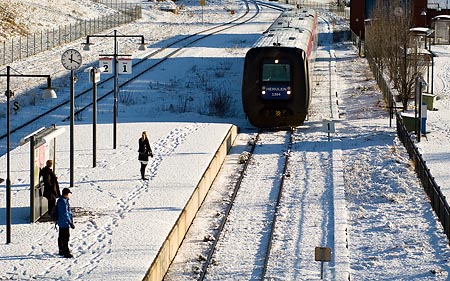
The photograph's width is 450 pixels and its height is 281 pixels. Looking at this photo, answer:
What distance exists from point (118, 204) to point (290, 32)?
1531 cm

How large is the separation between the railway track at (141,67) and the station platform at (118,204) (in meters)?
2.77

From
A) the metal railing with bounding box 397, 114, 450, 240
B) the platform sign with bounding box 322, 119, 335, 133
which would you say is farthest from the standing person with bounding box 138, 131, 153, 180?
the platform sign with bounding box 322, 119, 335, 133

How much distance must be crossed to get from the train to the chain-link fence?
21.3 metres

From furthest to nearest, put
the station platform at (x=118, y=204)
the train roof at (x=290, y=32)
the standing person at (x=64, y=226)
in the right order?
the train roof at (x=290, y=32) → the standing person at (x=64, y=226) → the station platform at (x=118, y=204)

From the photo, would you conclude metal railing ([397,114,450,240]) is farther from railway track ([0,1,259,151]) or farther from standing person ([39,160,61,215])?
railway track ([0,1,259,151])

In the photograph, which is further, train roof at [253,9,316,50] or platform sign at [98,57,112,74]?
train roof at [253,9,316,50]

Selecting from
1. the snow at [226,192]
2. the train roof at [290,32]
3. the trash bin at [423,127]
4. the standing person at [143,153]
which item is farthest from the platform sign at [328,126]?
the standing person at [143,153]

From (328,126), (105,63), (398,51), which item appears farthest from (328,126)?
(398,51)

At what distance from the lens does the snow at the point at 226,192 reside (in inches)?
726

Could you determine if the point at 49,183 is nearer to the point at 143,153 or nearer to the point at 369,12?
the point at 143,153

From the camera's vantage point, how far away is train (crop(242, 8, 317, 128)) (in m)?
32.0

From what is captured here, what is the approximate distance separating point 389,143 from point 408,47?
1040 centimetres

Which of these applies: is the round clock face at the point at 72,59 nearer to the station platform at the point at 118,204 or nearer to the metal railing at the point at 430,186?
the station platform at the point at 118,204

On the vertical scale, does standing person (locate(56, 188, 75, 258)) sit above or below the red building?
below
